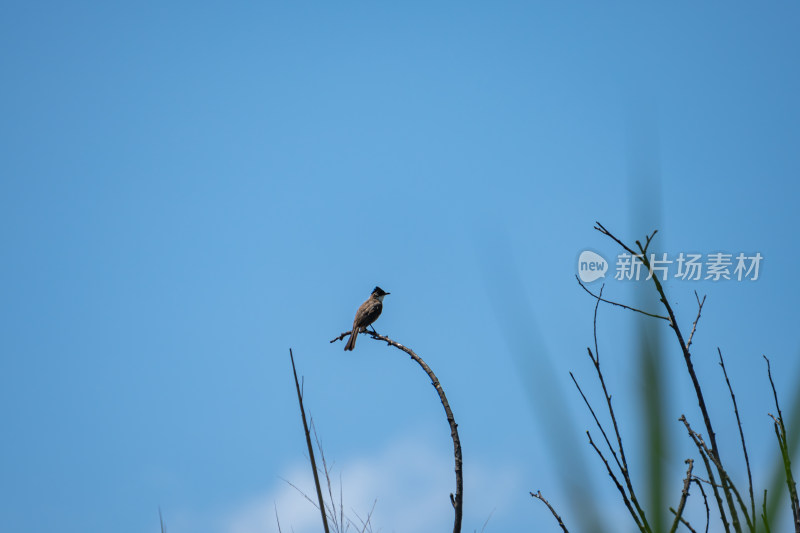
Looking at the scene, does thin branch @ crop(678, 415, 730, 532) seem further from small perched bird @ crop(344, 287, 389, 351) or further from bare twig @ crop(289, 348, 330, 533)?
small perched bird @ crop(344, 287, 389, 351)

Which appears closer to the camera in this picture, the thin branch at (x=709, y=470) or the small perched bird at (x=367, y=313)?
the thin branch at (x=709, y=470)

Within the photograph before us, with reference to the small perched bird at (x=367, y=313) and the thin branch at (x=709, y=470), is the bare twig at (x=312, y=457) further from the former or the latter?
the small perched bird at (x=367, y=313)

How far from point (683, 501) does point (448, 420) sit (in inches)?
75.1

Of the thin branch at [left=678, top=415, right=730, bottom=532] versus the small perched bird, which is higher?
the small perched bird

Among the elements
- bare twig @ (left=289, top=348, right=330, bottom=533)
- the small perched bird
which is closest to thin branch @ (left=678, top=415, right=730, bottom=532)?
bare twig @ (left=289, top=348, right=330, bottom=533)

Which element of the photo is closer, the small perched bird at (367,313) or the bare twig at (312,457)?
the bare twig at (312,457)

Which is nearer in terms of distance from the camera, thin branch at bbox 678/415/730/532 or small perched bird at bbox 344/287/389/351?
thin branch at bbox 678/415/730/532

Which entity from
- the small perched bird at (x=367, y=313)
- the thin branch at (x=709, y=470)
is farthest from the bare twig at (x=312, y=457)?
the small perched bird at (x=367, y=313)

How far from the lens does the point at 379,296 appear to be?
12.3 meters

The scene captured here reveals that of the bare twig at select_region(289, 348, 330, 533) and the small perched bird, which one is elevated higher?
the small perched bird

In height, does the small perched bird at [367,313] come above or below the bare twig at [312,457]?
above

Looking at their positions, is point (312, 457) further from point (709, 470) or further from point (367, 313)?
point (367, 313)

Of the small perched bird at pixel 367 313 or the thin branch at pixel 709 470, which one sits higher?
the small perched bird at pixel 367 313

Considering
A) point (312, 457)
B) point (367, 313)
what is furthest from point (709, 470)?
point (367, 313)
